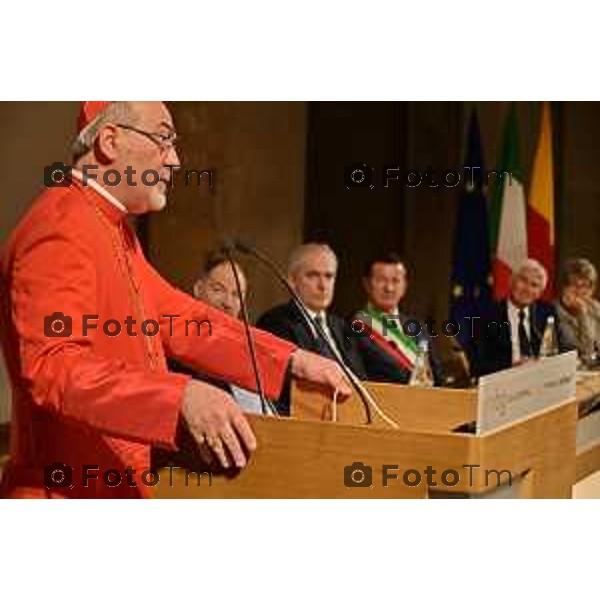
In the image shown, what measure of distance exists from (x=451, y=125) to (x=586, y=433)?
1270 mm

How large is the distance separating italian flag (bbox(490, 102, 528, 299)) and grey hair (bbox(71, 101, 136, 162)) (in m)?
1.51

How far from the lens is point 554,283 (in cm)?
473

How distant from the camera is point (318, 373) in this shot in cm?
364

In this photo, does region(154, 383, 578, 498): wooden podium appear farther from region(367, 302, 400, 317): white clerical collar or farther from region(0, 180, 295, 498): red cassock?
region(367, 302, 400, 317): white clerical collar

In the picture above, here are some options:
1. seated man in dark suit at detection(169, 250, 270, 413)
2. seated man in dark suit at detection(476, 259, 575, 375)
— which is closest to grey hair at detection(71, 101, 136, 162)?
seated man in dark suit at detection(169, 250, 270, 413)

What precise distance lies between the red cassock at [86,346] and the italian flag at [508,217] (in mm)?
1348

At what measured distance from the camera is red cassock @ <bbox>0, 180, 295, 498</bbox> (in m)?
3.22

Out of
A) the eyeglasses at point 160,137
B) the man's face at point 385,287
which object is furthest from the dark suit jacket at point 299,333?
the eyeglasses at point 160,137

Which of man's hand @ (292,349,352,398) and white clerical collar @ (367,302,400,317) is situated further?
white clerical collar @ (367,302,400,317)

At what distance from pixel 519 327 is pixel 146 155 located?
5.20ft

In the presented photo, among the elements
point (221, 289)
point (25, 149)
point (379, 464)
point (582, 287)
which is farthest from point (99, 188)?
point (582, 287)

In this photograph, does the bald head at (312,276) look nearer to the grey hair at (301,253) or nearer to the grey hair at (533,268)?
the grey hair at (301,253)

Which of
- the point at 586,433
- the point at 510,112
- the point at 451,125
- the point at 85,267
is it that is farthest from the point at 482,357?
the point at 85,267

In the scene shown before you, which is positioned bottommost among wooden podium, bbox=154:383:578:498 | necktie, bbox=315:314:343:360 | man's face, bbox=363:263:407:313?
wooden podium, bbox=154:383:578:498
